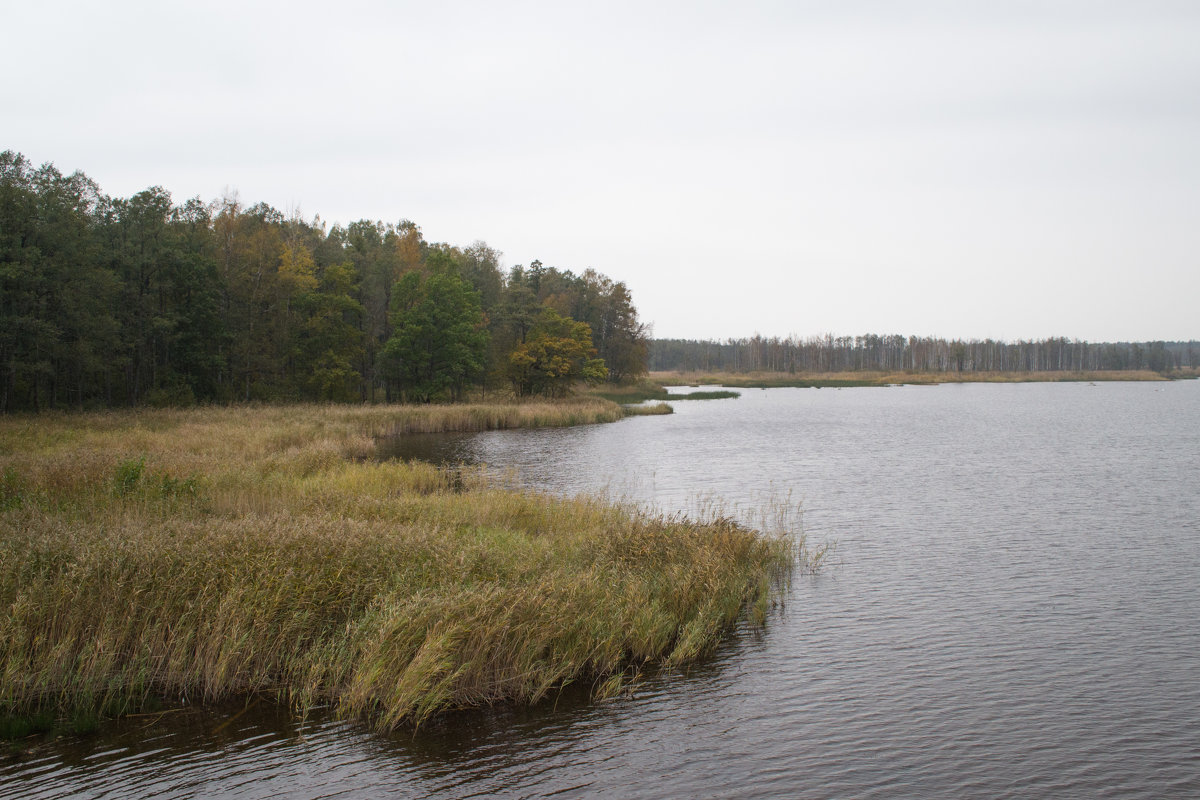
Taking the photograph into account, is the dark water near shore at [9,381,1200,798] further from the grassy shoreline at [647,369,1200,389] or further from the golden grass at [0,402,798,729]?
the grassy shoreline at [647,369,1200,389]

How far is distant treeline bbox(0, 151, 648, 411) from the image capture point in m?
38.0

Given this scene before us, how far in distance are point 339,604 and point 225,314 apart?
50.0 metres

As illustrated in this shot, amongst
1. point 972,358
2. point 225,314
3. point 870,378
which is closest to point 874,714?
point 225,314

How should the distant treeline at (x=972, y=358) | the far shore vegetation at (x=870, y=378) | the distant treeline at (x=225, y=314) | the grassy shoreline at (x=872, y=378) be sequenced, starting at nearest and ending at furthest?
the distant treeline at (x=225, y=314) < the far shore vegetation at (x=870, y=378) < the grassy shoreline at (x=872, y=378) < the distant treeline at (x=972, y=358)

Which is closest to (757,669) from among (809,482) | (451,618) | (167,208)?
(451,618)

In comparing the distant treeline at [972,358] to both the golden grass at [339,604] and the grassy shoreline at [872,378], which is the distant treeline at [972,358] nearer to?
the grassy shoreline at [872,378]

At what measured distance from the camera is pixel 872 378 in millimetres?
147500

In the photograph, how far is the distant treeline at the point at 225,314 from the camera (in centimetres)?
3800

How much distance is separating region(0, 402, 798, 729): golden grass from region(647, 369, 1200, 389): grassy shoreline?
119156 mm

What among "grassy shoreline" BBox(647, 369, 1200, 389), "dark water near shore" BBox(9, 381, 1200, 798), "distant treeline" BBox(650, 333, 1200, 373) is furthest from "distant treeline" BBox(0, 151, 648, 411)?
"distant treeline" BBox(650, 333, 1200, 373)

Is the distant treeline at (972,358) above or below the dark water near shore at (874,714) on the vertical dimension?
above

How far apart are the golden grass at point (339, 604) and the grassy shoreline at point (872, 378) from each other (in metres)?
119

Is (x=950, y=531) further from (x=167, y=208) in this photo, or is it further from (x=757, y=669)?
(x=167, y=208)

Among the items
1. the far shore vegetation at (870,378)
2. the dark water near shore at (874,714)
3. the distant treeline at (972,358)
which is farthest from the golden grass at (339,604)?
the distant treeline at (972,358)
